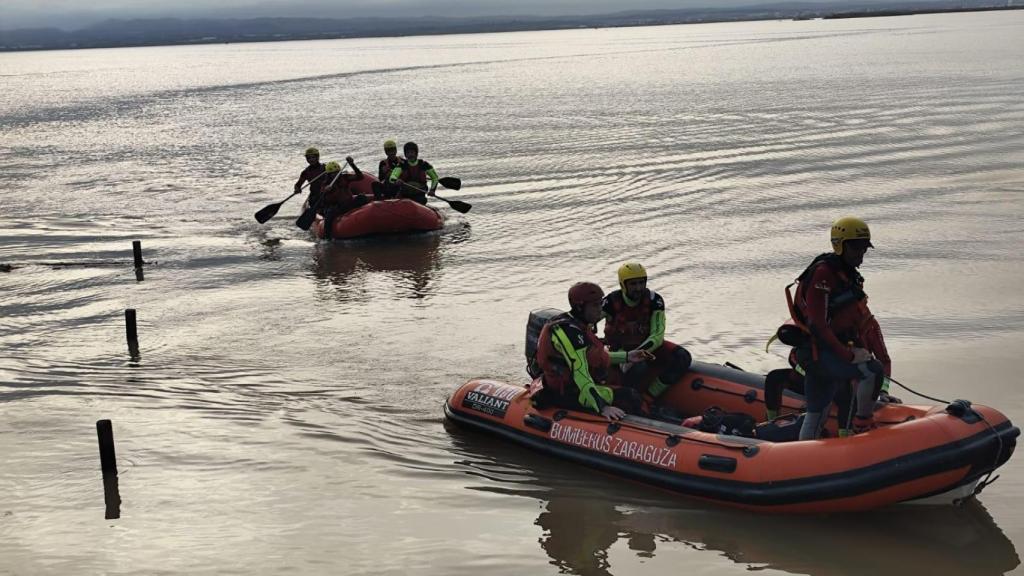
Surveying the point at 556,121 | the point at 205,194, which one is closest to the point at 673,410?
the point at 205,194

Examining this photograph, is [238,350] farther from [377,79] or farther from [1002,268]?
[377,79]

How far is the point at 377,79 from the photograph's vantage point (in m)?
68.1

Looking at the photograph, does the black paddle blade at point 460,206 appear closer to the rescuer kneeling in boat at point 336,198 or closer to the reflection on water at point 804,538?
the rescuer kneeling in boat at point 336,198

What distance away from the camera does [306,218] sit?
63.6ft

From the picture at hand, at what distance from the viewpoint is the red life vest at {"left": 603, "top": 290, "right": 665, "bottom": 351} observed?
361 inches

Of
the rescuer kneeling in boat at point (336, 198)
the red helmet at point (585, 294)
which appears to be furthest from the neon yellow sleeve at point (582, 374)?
the rescuer kneeling in boat at point (336, 198)

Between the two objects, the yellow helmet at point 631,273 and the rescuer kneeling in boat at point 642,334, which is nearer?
the yellow helmet at point 631,273

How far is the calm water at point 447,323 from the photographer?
7875mm

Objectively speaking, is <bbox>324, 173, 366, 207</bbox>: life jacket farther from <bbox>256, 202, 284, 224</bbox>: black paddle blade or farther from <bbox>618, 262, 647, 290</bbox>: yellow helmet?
<bbox>618, 262, 647, 290</bbox>: yellow helmet

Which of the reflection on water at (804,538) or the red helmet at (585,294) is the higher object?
the red helmet at (585,294)

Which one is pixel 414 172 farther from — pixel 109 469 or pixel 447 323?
pixel 109 469

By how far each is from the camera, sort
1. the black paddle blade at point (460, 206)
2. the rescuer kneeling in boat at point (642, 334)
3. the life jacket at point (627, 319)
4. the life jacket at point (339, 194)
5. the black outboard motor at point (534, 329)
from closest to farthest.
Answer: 1. the rescuer kneeling in boat at point (642, 334)
2. the life jacket at point (627, 319)
3. the black outboard motor at point (534, 329)
4. the life jacket at point (339, 194)
5. the black paddle blade at point (460, 206)

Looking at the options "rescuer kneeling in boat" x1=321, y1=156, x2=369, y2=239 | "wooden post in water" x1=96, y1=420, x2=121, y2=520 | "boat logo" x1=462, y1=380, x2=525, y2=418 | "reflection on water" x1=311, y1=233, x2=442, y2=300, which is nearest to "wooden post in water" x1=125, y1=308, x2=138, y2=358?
"reflection on water" x1=311, y1=233, x2=442, y2=300

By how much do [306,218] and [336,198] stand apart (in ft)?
2.07
